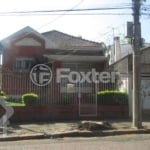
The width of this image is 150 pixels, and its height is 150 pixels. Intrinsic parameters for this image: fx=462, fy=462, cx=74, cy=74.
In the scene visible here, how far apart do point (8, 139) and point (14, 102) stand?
6.38 meters

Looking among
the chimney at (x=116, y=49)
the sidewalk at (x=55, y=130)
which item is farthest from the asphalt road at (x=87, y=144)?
the chimney at (x=116, y=49)

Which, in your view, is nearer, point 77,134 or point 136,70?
point 77,134

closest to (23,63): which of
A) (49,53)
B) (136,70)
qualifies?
(49,53)

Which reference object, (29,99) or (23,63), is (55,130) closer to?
(29,99)

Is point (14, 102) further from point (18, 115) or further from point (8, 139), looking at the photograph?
point (8, 139)

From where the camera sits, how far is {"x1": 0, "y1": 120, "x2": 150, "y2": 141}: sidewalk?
16.0 m

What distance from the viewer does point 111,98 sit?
843 inches

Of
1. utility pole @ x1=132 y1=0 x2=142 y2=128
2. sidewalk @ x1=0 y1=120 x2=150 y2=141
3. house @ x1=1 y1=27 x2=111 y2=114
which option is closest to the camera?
sidewalk @ x1=0 y1=120 x2=150 y2=141

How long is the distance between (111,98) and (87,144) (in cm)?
742

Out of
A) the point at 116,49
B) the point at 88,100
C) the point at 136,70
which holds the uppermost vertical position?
the point at 116,49

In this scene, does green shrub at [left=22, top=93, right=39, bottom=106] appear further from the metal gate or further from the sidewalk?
the metal gate

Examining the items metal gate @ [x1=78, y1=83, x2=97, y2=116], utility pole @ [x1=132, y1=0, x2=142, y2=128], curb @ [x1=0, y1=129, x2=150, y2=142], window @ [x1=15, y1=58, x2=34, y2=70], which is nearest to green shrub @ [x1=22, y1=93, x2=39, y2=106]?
metal gate @ [x1=78, y1=83, x2=97, y2=116]

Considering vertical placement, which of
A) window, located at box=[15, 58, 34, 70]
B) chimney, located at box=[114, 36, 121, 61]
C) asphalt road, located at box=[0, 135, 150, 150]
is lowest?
asphalt road, located at box=[0, 135, 150, 150]

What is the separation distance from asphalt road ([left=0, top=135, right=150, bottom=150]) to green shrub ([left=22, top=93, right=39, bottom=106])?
5.23m
